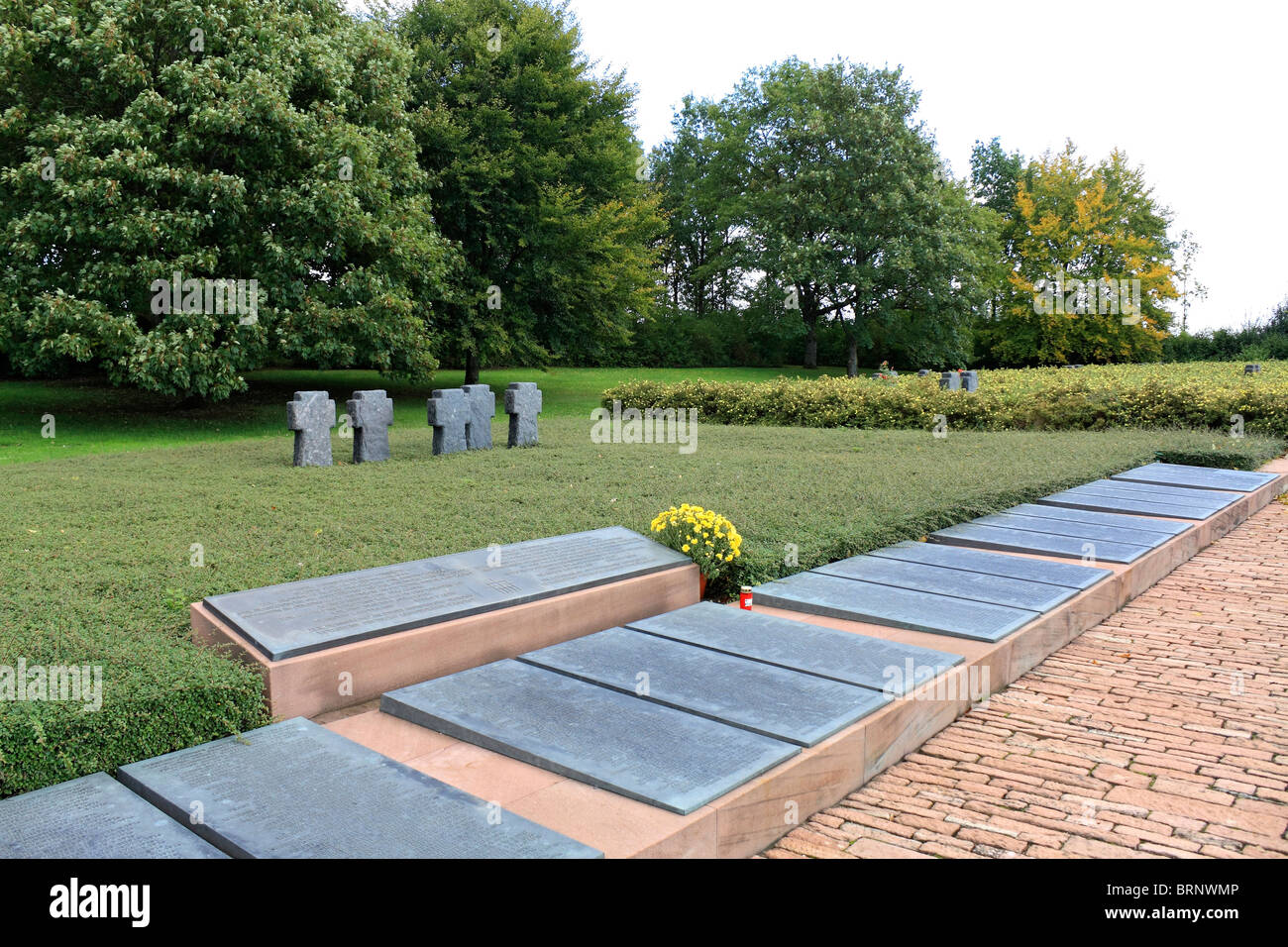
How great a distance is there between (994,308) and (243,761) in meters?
44.8

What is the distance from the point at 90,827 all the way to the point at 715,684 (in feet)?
8.33

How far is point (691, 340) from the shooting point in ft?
135

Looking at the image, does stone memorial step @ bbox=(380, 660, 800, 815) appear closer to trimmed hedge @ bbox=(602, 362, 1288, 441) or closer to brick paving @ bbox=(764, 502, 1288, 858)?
brick paving @ bbox=(764, 502, 1288, 858)

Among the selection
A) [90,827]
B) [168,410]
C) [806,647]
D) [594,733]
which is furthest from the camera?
[168,410]

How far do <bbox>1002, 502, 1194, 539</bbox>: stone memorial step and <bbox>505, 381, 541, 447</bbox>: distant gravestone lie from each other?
6.74 meters

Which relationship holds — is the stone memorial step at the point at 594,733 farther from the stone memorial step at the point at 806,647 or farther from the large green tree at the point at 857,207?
the large green tree at the point at 857,207

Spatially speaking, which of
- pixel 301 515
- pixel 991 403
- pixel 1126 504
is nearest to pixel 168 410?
pixel 301 515

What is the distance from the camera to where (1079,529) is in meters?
8.16

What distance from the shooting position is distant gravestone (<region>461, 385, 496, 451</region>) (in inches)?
509

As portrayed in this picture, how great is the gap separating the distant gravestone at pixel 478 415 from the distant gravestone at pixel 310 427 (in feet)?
6.64

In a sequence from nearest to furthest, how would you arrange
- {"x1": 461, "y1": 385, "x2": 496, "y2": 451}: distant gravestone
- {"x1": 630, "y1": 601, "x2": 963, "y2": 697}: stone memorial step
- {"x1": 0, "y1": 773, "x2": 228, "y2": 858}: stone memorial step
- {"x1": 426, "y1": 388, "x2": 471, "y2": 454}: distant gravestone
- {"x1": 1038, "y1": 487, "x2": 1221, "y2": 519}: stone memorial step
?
{"x1": 0, "y1": 773, "x2": 228, "y2": 858}: stone memorial step, {"x1": 630, "y1": 601, "x2": 963, "y2": 697}: stone memorial step, {"x1": 1038, "y1": 487, "x2": 1221, "y2": 519}: stone memorial step, {"x1": 426, "y1": 388, "x2": 471, "y2": 454}: distant gravestone, {"x1": 461, "y1": 385, "x2": 496, "y2": 451}: distant gravestone

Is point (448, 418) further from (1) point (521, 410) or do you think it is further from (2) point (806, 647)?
(2) point (806, 647)

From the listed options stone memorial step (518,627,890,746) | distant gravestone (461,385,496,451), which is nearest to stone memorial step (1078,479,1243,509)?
stone memorial step (518,627,890,746)

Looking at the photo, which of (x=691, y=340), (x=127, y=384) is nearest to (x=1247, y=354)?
(x=691, y=340)
